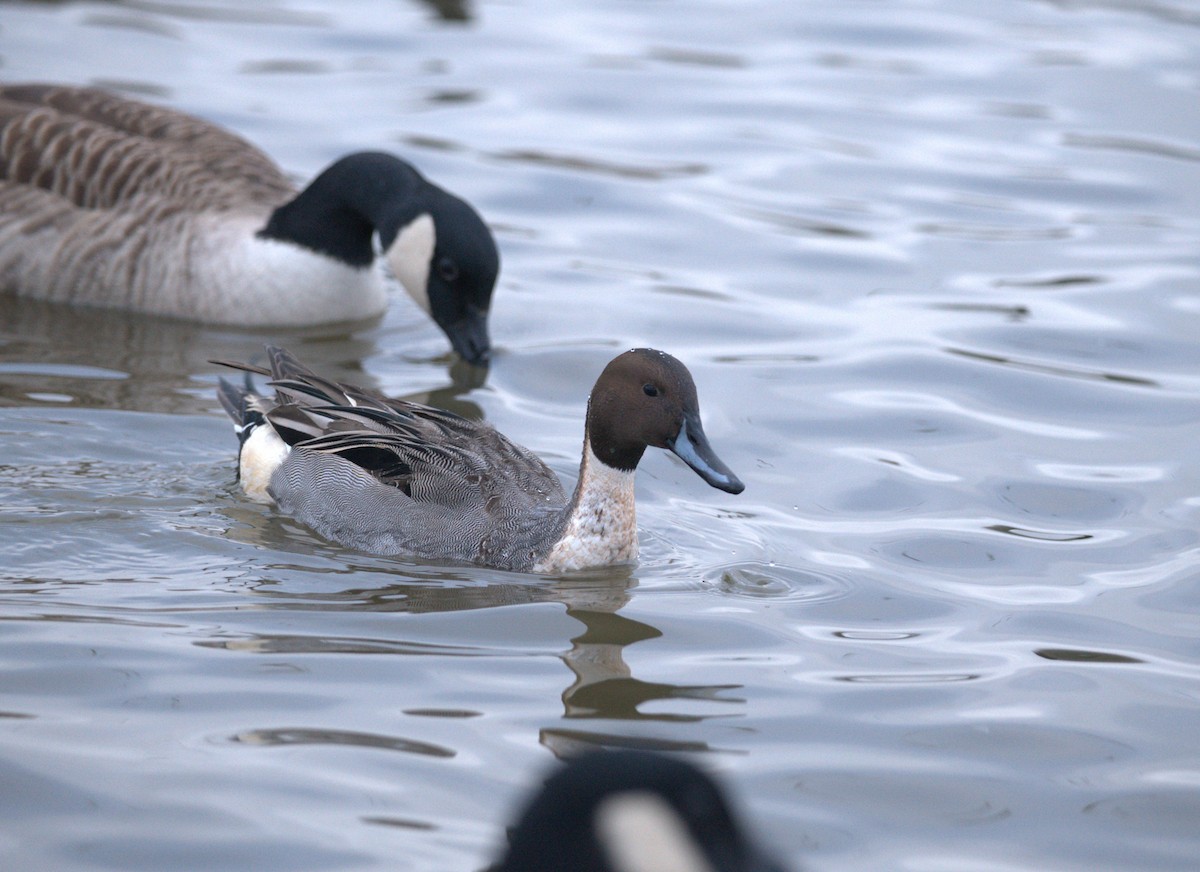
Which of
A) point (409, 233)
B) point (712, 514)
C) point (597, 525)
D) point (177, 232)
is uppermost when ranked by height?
point (409, 233)

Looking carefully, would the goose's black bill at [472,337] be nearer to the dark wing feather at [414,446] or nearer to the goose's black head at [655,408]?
the dark wing feather at [414,446]

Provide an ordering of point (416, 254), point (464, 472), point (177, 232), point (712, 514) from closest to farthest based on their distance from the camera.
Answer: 1. point (464, 472)
2. point (712, 514)
3. point (416, 254)
4. point (177, 232)

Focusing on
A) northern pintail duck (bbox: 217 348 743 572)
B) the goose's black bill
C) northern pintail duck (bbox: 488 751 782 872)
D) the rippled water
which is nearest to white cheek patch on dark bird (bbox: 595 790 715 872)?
northern pintail duck (bbox: 488 751 782 872)

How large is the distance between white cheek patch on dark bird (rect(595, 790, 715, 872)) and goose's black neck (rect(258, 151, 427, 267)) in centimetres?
680

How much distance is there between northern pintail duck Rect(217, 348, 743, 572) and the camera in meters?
6.41

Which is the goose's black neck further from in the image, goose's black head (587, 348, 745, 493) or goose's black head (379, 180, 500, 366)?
goose's black head (587, 348, 745, 493)

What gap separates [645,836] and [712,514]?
14.9 feet

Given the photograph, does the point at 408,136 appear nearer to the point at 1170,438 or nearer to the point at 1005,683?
the point at 1170,438

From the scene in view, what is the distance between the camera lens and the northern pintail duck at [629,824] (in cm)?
277

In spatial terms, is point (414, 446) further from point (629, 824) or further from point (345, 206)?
point (629, 824)

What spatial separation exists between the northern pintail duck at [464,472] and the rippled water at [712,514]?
0.17 m

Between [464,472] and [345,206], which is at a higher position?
[345,206]

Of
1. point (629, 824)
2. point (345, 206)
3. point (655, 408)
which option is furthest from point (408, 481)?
point (629, 824)

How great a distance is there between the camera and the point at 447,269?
893 centimetres
